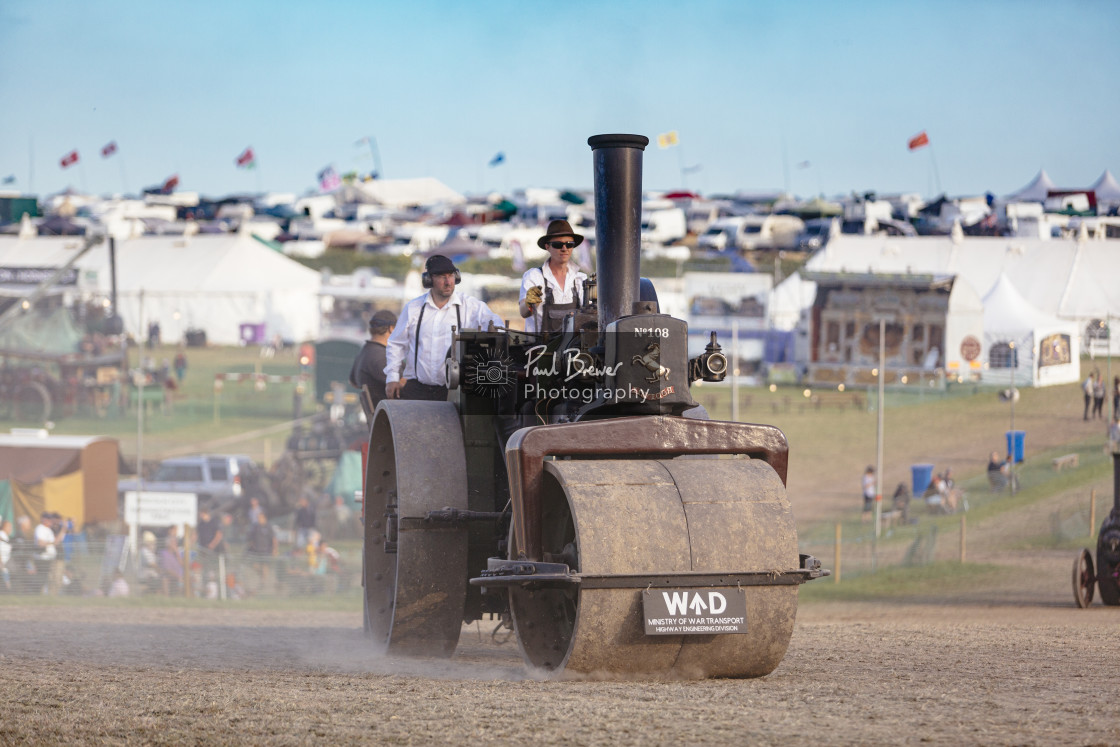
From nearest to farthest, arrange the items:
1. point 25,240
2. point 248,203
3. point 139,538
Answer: point 139,538 → point 25,240 → point 248,203

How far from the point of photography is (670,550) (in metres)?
6.00

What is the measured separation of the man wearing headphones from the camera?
8867 millimetres

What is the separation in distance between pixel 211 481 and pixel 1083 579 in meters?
14.1

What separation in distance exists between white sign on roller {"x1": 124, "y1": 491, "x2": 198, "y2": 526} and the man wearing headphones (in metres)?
12.3

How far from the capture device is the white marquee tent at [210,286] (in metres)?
44.8

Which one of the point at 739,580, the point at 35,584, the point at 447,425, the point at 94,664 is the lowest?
the point at 35,584

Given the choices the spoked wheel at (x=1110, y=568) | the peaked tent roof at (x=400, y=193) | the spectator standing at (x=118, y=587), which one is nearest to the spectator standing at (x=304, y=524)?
the spectator standing at (x=118, y=587)

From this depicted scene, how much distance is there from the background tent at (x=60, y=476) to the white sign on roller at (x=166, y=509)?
203 cm

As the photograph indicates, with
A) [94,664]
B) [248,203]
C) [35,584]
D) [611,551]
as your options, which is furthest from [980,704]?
[248,203]

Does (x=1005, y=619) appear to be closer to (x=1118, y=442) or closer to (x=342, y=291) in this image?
(x=1118, y=442)

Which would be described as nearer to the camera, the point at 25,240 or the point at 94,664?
the point at 94,664

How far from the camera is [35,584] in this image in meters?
18.5

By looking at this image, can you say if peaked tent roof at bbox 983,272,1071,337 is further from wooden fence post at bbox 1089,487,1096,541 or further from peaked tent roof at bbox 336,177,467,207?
peaked tent roof at bbox 336,177,467,207

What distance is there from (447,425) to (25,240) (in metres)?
51.7
